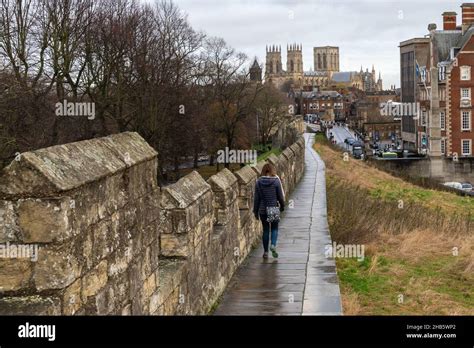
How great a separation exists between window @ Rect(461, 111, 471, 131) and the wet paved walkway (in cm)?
5388

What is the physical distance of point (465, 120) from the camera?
63562mm

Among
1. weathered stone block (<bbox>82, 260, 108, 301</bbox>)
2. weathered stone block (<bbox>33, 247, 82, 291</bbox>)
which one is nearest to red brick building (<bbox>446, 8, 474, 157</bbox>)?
weathered stone block (<bbox>82, 260, 108, 301</bbox>)

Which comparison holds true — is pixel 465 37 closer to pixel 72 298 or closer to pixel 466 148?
pixel 466 148

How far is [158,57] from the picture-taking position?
37.8 meters

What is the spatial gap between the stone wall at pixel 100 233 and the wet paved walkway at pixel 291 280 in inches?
21.4

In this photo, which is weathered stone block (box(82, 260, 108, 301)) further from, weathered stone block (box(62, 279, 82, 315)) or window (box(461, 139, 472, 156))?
window (box(461, 139, 472, 156))

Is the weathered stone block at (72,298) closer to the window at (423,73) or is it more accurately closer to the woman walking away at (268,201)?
the woman walking away at (268,201)

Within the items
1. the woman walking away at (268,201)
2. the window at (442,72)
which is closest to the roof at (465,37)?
the window at (442,72)

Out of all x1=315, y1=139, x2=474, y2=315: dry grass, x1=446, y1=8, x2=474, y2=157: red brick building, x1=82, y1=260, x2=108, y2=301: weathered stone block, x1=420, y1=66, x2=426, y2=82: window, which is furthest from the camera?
x1=420, y1=66, x2=426, y2=82: window

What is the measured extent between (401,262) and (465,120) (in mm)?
55666

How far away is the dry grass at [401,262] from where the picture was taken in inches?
324

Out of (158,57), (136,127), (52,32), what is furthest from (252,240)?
(158,57)

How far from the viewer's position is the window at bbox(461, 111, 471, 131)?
2492 inches

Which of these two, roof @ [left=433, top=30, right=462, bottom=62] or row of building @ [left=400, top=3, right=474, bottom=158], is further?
roof @ [left=433, top=30, right=462, bottom=62]
